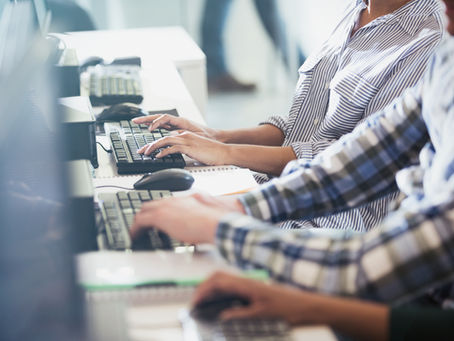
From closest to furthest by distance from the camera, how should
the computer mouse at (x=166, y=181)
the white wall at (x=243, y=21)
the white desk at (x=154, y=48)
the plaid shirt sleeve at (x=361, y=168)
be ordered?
the plaid shirt sleeve at (x=361, y=168) < the computer mouse at (x=166, y=181) < the white desk at (x=154, y=48) < the white wall at (x=243, y=21)

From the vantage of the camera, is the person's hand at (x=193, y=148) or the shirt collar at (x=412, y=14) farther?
the shirt collar at (x=412, y=14)

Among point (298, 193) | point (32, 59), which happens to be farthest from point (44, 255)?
point (298, 193)

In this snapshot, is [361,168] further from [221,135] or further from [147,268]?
[221,135]

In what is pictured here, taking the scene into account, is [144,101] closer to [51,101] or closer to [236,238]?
[51,101]

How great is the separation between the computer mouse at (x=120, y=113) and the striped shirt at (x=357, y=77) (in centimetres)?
39

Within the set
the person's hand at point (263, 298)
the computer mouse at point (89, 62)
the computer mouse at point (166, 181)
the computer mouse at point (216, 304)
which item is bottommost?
the computer mouse at point (89, 62)

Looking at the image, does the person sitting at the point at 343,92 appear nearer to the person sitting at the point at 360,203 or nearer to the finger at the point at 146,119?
the finger at the point at 146,119

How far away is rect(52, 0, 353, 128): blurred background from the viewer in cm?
404

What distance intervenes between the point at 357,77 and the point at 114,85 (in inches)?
31.7

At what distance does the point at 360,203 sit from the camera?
1219mm

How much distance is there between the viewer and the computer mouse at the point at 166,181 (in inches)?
52.7

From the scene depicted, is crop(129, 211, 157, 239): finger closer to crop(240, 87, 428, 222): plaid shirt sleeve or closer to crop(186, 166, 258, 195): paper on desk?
crop(240, 87, 428, 222): plaid shirt sleeve

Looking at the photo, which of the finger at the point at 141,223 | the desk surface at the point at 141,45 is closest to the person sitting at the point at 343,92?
the finger at the point at 141,223

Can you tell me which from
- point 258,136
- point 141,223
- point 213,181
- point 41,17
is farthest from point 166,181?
point 41,17
